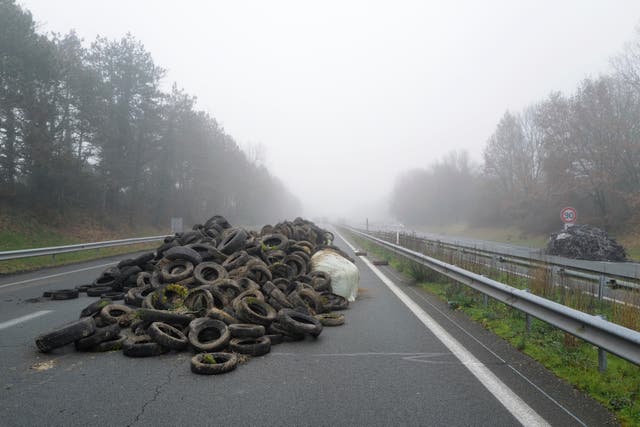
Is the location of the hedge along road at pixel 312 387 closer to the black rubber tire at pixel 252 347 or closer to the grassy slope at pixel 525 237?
the black rubber tire at pixel 252 347

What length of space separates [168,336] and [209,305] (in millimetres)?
1334

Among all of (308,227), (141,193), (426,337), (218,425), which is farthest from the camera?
(141,193)

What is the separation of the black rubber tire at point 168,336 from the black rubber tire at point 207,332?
0.14 meters

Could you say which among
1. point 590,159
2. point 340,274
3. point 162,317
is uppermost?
point 590,159

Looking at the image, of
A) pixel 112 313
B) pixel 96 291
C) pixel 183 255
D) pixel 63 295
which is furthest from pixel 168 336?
pixel 63 295

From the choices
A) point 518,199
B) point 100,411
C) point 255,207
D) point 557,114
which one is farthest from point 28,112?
point 255,207

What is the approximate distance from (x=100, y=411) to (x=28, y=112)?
26343 millimetres

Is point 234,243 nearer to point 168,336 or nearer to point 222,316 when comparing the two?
point 222,316

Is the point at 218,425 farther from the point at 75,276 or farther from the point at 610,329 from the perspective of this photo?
the point at 75,276

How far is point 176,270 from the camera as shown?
8.91m

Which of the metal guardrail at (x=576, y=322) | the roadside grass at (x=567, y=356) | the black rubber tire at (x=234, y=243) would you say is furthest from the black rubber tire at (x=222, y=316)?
the black rubber tire at (x=234, y=243)

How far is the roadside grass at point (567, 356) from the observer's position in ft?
12.3

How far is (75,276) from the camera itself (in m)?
12.9

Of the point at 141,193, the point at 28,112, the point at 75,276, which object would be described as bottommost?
the point at 75,276
